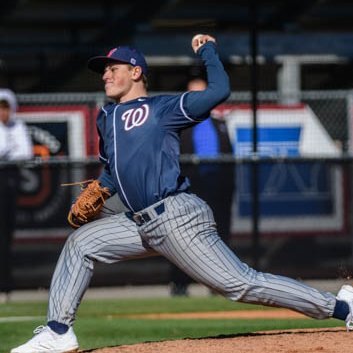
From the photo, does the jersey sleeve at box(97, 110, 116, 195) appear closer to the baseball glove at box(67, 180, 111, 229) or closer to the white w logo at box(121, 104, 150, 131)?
the baseball glove at box(67, 180, 111, 229)

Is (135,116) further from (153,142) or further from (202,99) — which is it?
(202,99)

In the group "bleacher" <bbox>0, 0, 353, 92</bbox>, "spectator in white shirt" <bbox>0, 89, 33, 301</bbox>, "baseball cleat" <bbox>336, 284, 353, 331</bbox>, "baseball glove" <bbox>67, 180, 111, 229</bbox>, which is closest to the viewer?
"baseball cleat" <bbox>336, 284, 353, 331</bbox>

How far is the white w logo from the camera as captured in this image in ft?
22.2

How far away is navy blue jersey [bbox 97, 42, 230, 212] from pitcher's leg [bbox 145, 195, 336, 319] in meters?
0.17

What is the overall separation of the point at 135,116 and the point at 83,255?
840mm

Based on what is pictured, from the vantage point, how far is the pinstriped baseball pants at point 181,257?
6719mm

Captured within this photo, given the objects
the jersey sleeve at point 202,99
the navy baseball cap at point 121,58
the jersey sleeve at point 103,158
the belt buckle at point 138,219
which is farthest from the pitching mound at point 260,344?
the navy baseball cap at point 121,58

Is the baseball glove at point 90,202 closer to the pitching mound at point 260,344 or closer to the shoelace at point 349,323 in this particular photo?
the pitching mound at point 260,344

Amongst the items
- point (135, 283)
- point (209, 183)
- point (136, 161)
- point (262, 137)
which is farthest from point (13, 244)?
point (136, 161)

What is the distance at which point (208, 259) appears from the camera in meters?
6.73

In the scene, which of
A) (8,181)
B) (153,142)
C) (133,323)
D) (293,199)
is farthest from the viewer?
(293,199)

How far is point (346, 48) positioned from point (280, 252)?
19.5 feet

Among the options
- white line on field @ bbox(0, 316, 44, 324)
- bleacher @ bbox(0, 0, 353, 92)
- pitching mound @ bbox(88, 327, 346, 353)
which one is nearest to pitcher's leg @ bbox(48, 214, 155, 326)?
pitching mound @ bbox(88, 327, 346, 353)

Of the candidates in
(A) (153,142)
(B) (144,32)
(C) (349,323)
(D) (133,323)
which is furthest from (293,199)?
(A) (153,142)
